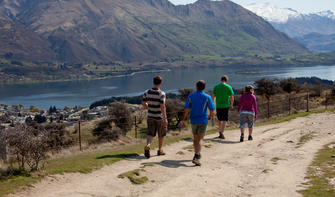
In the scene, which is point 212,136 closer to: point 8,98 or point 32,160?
point 32,160

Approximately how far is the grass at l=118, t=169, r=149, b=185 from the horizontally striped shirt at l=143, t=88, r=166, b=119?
6.37 ft

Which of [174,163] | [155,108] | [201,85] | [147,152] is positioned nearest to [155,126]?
[155,108]

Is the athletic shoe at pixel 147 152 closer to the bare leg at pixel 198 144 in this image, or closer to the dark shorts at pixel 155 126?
the dark shorts at pixel 155 126

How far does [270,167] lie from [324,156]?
2.05 meters

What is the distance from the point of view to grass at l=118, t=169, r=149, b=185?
7.32 metres

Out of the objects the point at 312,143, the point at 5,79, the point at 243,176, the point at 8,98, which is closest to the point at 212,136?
the point at 312,143

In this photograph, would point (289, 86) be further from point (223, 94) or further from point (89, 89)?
point (89, 89)

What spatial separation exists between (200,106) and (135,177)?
246 cm

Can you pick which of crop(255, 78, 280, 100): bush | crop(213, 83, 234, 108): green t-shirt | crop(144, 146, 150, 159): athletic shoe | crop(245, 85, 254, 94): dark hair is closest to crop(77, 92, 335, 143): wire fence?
crop(255, 78, 280, 100): bush

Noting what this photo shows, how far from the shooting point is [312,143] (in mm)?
11672

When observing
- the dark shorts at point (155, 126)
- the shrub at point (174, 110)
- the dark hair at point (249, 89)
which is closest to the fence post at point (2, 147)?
the dark shorts at point (155, 126)

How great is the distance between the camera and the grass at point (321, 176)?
6554 mm

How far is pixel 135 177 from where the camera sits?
24.6ft

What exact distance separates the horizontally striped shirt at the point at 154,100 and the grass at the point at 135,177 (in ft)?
6.37
